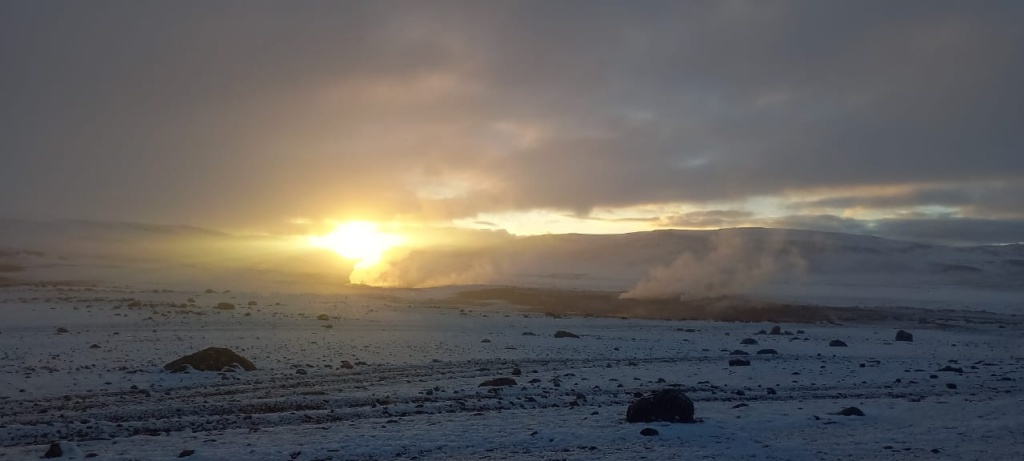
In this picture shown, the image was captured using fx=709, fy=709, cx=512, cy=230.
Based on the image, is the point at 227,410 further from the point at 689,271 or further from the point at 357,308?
the point at 689,271

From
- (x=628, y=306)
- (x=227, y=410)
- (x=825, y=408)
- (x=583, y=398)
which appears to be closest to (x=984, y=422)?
(x=825, y=408)

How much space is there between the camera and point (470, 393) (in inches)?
707

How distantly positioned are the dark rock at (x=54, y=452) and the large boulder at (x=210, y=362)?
9780mm

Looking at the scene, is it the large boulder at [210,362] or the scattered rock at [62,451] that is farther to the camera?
the large boulder at [210,362]

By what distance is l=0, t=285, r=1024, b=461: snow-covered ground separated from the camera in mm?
12406

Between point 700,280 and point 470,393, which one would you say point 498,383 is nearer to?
point 470,393

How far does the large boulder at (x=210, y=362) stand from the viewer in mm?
20922

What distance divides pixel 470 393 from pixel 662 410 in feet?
17.9

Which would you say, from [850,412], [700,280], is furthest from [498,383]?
[700,280]

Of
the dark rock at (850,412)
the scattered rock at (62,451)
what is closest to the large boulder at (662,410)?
the dark rock at (850,412)

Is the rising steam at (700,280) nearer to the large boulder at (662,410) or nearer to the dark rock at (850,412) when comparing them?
the dark rock at (850,412)

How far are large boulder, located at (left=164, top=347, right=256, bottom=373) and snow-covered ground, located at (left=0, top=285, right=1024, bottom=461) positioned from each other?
0.67m

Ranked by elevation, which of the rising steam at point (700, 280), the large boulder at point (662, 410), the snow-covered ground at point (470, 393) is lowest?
the snow-covered ground at point (470, 393)

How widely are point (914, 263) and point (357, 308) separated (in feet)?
420
